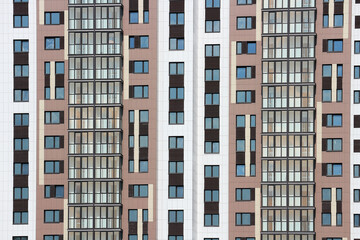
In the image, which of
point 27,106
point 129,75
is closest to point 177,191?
point 129,75

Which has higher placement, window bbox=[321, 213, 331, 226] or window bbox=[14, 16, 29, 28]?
window bbox=[14, 16, 29, 28]

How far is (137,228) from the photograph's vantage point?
2194 inches

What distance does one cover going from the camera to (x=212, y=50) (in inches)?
2212

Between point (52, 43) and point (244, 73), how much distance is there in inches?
611


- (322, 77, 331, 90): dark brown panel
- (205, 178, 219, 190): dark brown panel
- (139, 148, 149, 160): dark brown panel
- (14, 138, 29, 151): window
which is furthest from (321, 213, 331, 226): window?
(14, 138, 29, 151): window

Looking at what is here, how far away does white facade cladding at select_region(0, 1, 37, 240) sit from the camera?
56.0m

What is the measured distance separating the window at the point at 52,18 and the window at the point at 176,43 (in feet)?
30.4

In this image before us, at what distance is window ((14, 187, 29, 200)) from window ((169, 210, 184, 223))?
1151cm

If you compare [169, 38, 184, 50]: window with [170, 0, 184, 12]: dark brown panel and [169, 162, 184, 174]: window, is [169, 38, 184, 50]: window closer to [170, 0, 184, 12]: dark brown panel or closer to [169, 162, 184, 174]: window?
[170, 0, 184, 12]: dark brown panel

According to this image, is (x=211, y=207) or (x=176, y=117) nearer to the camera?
(x=211, y=207)

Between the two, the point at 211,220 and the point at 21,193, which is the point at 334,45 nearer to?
the point at 211,220

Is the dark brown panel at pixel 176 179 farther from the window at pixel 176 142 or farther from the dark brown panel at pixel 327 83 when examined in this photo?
the dark brown panel at pixel 327 83

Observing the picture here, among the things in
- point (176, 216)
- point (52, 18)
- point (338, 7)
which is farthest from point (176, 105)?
point (338, 7)

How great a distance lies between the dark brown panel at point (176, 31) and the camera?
56000 mm
